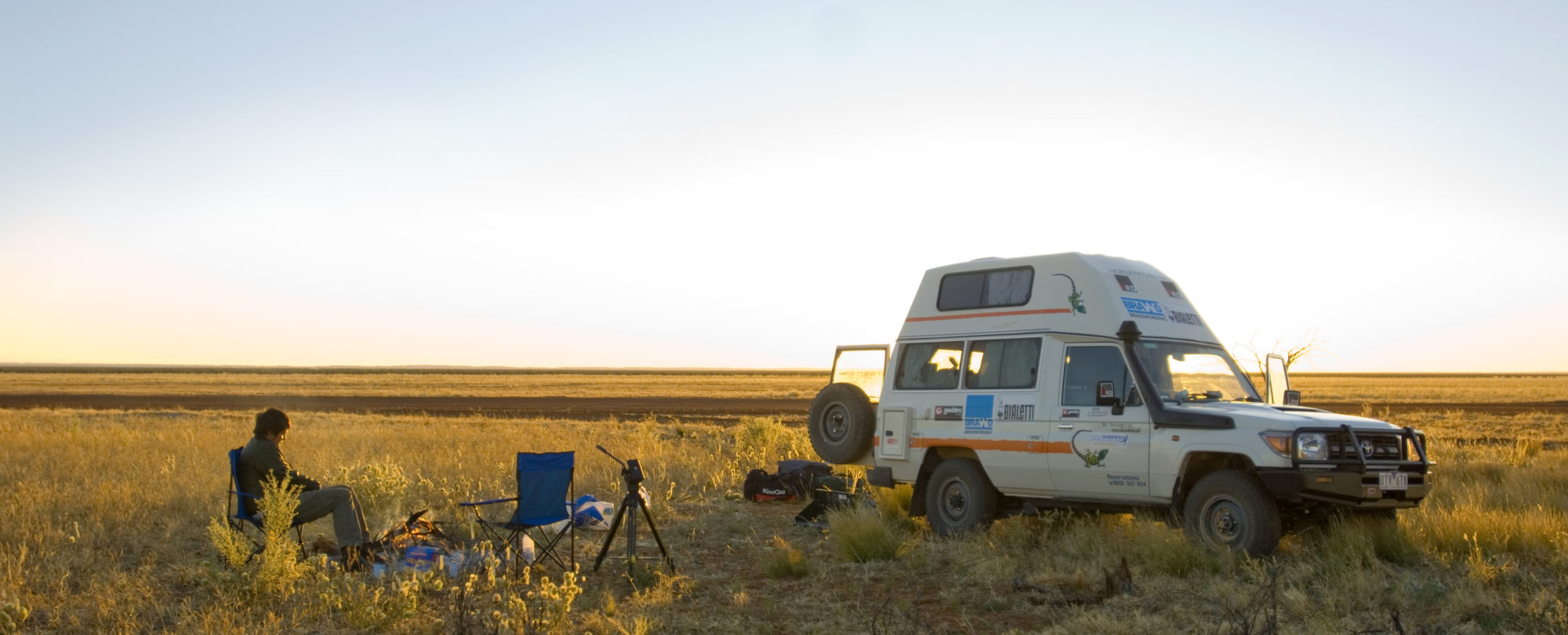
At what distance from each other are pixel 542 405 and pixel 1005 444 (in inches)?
1355

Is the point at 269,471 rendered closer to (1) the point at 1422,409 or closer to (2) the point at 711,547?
(2) the point at 711,547

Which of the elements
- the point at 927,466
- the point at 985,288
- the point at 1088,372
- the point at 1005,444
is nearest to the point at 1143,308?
the point at 1088,372

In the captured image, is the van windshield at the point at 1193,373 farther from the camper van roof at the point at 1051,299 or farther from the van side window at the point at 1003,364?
the van side window at the point at 1003,364

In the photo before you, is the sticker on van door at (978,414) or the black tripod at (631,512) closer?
the black tripod at (631,512)

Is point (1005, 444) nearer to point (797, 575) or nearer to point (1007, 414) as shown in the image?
point (1007, 414)

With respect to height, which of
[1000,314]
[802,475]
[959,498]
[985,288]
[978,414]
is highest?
[985,288]

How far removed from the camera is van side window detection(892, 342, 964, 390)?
1058 centimetres

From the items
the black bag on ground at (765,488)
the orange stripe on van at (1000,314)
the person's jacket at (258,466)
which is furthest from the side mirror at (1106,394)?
the person's jacket at (258,466)

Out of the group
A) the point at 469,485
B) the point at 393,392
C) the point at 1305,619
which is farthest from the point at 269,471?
the point at 393,392

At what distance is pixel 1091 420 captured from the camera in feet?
30.1

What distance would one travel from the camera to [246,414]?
3039 cm

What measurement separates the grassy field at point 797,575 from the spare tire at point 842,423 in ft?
2.99

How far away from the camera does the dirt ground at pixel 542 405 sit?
3503 cm

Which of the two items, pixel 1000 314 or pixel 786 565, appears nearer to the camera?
pixel 786 565
